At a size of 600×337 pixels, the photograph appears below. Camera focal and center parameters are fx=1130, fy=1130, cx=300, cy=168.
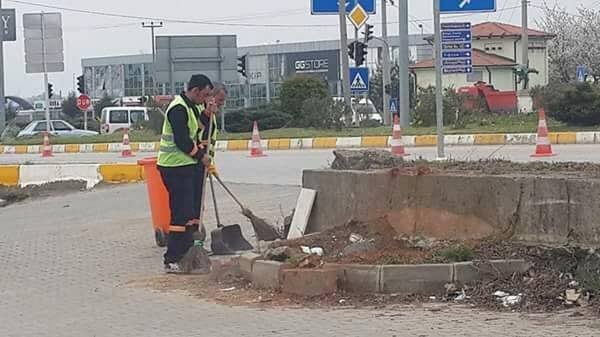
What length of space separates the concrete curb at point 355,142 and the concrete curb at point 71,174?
973 cm

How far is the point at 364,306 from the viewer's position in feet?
26.2

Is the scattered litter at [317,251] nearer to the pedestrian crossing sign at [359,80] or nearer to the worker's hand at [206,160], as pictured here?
the worker's hand at [206,160]

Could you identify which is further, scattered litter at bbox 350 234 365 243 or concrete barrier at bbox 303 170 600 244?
scattered litter at bbox 350 234 365 243

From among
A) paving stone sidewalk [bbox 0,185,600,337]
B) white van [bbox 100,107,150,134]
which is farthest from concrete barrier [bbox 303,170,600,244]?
white van [bbox 100,107,150,134]

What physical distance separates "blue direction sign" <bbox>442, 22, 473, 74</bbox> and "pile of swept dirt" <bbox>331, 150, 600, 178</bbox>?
19.7 feet

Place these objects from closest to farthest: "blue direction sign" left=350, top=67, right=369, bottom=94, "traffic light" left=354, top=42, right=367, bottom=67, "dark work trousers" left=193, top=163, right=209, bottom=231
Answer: "dark work trousers" left=193, top=163, right=209, bottom=231 < "blue direction sign" left=350, top=67, right=369, bottom=94 < "traffic light" left=354, top=42, right=367, bottom=67

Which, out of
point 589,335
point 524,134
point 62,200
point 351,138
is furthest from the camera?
point 351,138

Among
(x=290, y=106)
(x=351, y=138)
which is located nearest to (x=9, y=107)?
(x=290, y=106)

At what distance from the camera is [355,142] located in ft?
98.6

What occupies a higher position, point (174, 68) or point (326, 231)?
point (174, 68)

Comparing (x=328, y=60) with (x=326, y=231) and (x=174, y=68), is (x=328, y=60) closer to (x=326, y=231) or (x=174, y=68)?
(x=174, y=68)

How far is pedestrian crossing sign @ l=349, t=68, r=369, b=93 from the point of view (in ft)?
109

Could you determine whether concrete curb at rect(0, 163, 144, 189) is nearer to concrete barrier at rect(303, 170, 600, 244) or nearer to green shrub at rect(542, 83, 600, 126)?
concrete barrier at rect(303, 170, 600, 244)

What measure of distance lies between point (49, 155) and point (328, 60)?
5735cm
